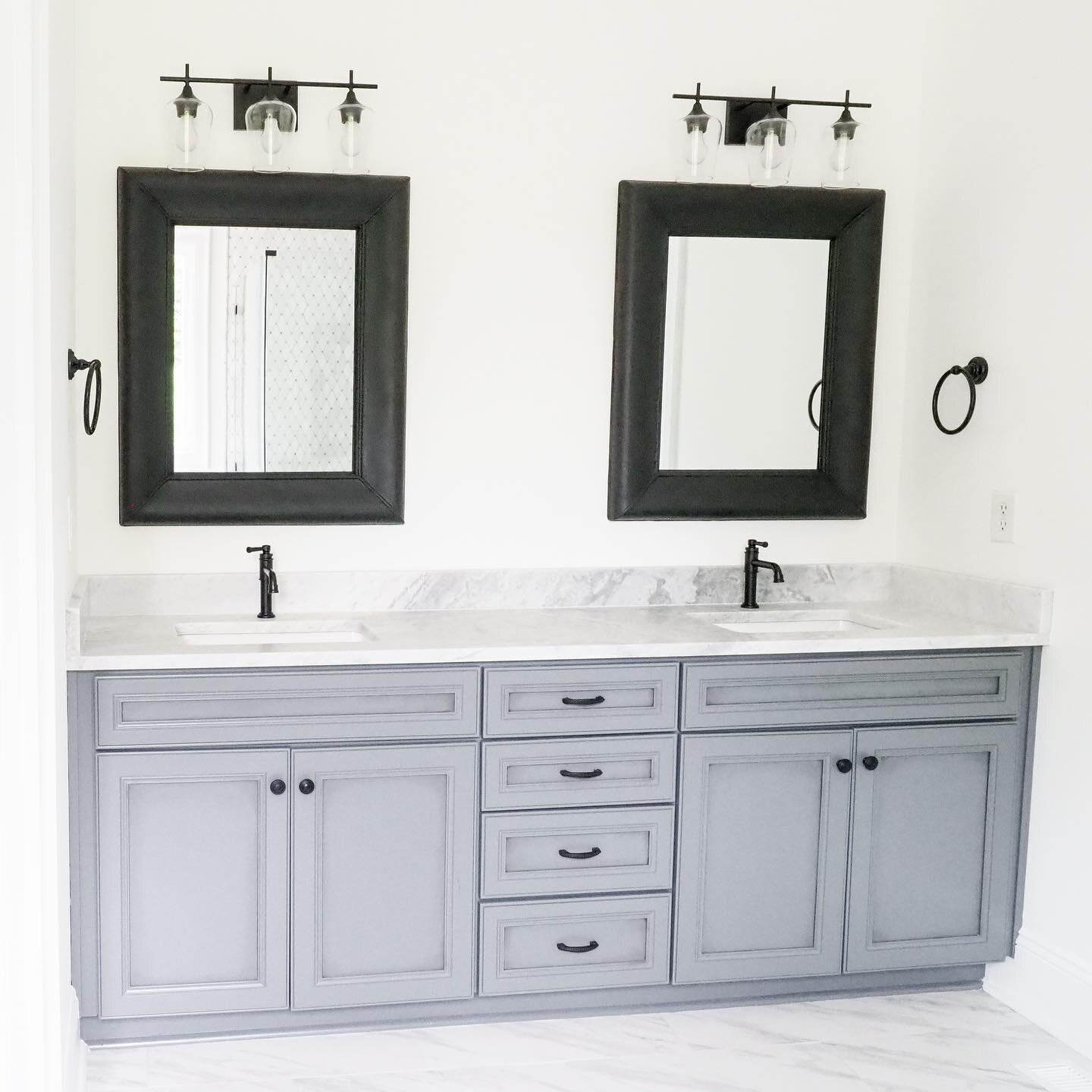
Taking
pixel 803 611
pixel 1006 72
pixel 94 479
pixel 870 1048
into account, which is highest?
pixel 1006 72

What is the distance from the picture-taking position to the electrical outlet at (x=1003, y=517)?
290 centimetres

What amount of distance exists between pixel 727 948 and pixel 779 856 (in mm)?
239

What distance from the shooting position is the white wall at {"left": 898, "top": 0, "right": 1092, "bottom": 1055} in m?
2.68

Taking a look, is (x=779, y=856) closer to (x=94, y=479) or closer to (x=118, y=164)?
(x=94, y=479)

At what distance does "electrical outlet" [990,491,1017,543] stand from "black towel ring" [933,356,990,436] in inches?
7.9

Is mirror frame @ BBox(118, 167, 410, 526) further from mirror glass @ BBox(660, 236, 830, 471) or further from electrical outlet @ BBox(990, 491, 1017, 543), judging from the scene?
electrical outlet @ BBox(990, 491, 1017, 543)

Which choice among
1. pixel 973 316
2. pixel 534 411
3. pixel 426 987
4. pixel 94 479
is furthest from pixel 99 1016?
pixel 973 316

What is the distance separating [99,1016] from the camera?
2.48m

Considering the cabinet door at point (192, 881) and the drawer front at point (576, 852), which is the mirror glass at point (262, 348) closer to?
the cabinet door at point (192, 881)

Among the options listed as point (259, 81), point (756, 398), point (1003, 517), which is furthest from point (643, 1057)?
point (259, 81)

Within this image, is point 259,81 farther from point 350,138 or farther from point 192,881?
point 192,881

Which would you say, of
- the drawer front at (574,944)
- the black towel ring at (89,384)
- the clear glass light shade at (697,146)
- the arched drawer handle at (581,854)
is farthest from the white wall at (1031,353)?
the black towel ring at (89,384)

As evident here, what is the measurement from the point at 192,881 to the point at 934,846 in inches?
65.6

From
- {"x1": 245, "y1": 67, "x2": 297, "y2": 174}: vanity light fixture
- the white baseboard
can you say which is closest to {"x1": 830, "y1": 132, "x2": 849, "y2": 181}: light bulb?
{"x1": 245, "y1": 67, "x2": 297, "y2": 174}: vanity light fixture
